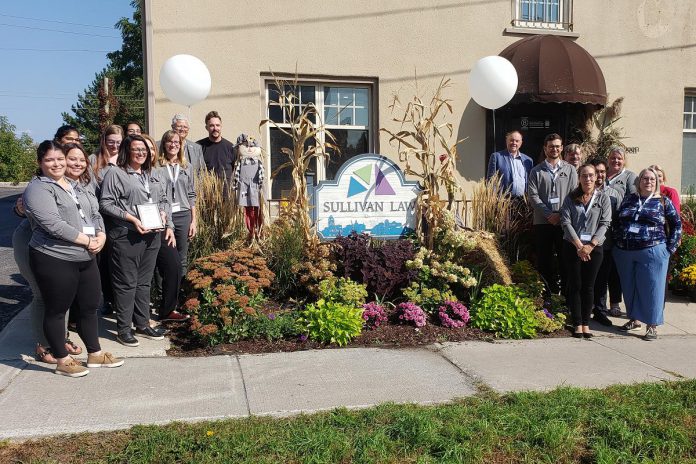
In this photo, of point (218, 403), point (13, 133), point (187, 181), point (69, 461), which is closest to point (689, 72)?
point (187, 181)

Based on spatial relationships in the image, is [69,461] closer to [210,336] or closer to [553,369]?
[210,336]

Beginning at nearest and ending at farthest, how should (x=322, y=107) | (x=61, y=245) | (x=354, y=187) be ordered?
(x=61, y=245)
(x=354, y=187)
(x=322, y=107)

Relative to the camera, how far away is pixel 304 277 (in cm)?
595

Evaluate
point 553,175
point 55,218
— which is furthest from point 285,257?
point 553,175

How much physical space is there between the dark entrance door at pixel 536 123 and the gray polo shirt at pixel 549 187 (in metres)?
3.52

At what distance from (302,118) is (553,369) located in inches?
147

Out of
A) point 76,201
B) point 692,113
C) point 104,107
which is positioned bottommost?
point 76,201

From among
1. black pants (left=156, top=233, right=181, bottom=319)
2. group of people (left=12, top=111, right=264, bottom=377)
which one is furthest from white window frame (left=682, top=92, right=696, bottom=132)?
black pants (left=156, top=233, right=181, bottom=319)

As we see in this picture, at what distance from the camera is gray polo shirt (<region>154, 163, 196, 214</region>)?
558 centimetres

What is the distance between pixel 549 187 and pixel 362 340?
272 centimetres

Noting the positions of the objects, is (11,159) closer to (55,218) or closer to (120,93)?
(120,93)

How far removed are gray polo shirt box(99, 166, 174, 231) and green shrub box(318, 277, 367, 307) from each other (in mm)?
1829

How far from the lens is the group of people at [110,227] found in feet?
13.6

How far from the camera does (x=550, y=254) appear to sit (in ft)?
21.5
